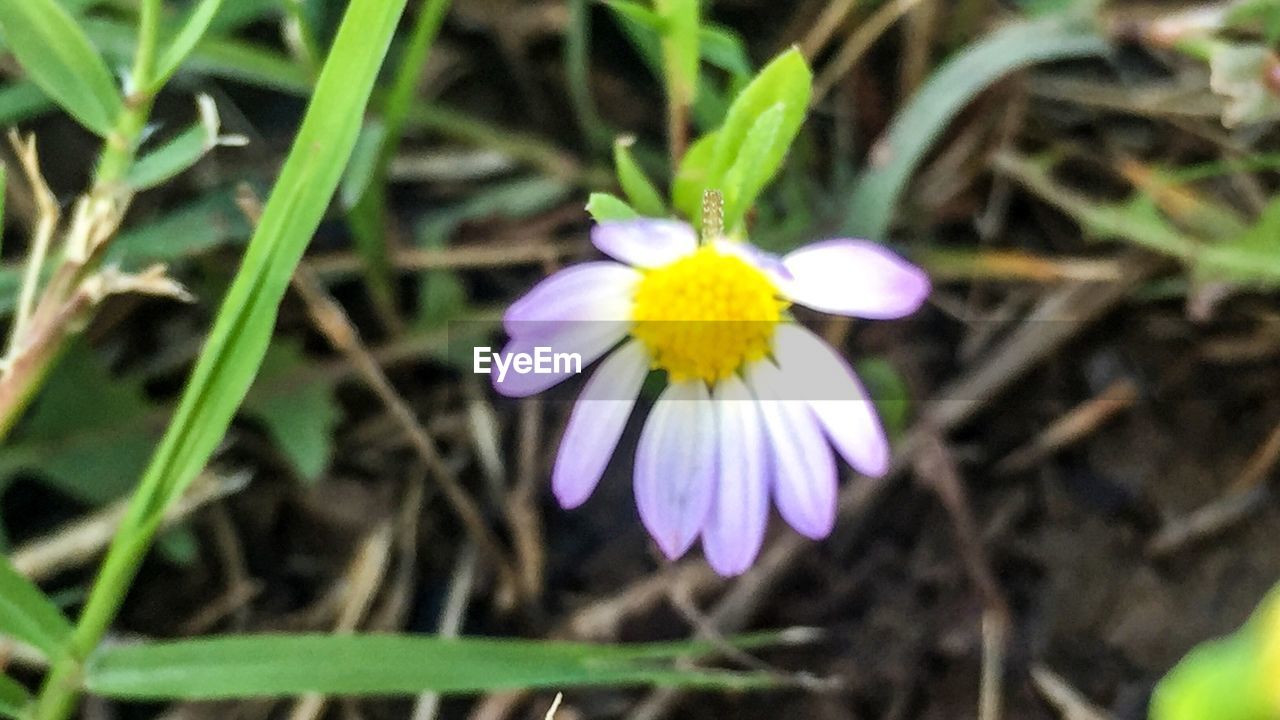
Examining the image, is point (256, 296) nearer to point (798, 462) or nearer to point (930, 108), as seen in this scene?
point (798, 462)

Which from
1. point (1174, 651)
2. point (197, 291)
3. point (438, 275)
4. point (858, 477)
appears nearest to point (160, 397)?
point (197, 291)

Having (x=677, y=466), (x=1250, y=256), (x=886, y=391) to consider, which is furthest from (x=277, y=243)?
(x=1250, y=256)

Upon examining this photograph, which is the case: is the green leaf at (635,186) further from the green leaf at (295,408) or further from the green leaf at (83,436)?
the green leaf at (83,436)

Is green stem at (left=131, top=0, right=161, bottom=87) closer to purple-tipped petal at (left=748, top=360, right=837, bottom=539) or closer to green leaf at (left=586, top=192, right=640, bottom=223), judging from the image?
green leaf at (left=586, top=192, right=640, bottom=223)

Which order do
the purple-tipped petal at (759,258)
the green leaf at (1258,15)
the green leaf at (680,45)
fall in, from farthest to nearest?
the green leaf at (1258,15) → the green leaf at (680,45) → the purple-tipped petal at (759,258)

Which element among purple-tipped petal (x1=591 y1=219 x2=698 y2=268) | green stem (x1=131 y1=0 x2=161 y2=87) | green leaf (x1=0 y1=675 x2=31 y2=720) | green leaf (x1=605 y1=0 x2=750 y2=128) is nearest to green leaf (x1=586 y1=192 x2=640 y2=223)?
purple-tipped petal (x1=591 y1=219 x2=698 y2=268)

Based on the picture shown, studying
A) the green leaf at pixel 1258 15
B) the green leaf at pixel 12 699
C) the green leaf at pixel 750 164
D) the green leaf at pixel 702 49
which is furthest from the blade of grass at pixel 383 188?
the green leaf at pixel 1258 15

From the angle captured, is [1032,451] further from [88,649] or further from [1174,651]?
[88,649]
